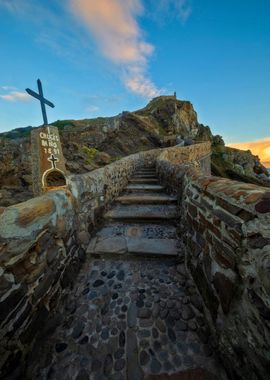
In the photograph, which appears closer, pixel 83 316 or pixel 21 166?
pixel 83 316

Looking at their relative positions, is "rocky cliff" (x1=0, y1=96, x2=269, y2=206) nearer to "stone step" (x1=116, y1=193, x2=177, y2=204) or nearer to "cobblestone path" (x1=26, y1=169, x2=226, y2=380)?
"stone step" (x1=116, y1=193, x2=177, y2=204)

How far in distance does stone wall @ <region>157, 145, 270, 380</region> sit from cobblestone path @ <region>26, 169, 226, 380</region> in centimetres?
24

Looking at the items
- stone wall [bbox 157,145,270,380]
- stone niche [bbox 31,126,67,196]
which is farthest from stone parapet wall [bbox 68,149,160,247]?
stone wall [bbox 157,145,270,380]

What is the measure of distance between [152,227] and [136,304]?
155 cm

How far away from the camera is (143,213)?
3.56m

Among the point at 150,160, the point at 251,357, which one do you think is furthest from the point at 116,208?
the point at 150,160

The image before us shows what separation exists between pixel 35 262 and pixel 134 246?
4.93ft

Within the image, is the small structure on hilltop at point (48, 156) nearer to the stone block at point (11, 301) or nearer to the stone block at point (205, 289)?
the stone block at point (11, 301)

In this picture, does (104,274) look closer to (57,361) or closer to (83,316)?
(83,316)

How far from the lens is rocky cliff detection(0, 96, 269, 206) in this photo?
29.4ft

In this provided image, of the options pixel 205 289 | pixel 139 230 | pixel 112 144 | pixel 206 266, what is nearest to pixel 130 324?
pixel 205 289

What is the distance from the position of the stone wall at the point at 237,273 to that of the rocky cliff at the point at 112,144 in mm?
8039

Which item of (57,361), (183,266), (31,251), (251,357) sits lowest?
(57,361)

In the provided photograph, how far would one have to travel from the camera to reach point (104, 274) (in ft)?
7.56
